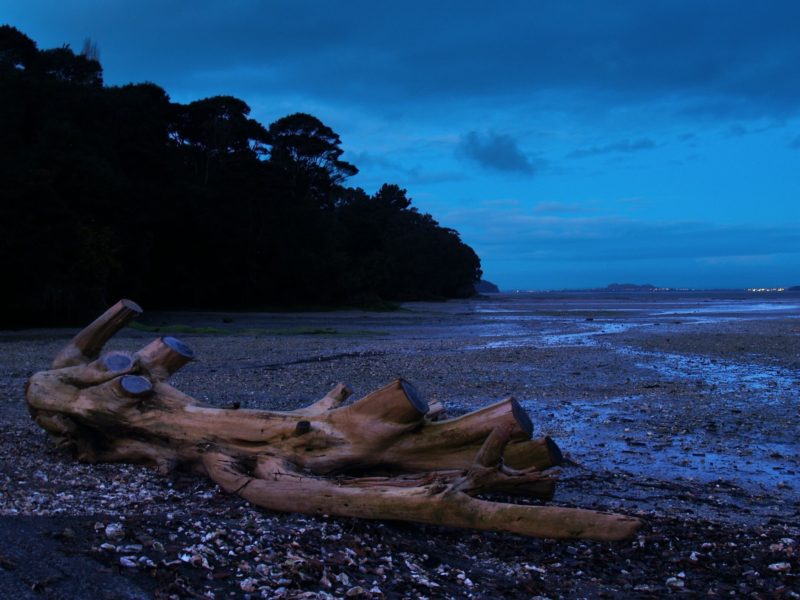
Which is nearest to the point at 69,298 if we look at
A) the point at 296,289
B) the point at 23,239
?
the point at 23,239

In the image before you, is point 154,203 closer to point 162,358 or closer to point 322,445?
point 162,358

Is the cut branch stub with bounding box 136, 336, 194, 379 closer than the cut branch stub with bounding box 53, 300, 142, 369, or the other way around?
the cut branch stub with bounding box 136, 336, 194, 379

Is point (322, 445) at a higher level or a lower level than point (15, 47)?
lower

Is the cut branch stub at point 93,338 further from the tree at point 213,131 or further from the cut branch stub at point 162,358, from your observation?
the tree at point 213,131

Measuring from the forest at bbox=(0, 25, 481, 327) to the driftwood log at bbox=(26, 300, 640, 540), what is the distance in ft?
65.6

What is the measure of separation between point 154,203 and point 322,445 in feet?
104

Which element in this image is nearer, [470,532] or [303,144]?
[470,532]

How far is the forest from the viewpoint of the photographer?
969 inches

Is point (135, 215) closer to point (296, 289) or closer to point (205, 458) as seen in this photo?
point (296, 289)

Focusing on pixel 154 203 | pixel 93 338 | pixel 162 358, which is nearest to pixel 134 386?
pixel 162 358

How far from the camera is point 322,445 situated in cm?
519

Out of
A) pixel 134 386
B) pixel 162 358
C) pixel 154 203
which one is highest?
pixel 154 203

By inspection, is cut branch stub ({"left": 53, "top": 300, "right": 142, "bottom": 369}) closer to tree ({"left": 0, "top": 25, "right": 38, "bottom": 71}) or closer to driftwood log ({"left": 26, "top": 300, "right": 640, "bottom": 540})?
driftwood log ({"left": 26, "top": 300, "right": 640, "bottom": 540})

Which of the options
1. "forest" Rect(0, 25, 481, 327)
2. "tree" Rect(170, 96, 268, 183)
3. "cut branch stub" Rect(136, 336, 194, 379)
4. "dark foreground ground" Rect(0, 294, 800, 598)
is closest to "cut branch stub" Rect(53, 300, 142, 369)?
"cut branch stub" Rect(136, 336, 194, 379)
